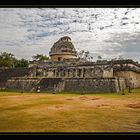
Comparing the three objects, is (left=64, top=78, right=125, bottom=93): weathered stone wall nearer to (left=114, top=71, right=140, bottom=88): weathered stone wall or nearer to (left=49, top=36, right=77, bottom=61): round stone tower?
(left=114, top=71, right=140, bottom=88): weathered stone wall

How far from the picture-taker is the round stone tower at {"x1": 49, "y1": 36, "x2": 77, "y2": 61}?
1029 inches

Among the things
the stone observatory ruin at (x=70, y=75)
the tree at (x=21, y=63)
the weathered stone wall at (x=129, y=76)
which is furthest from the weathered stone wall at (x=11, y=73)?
the weathered stone wall at (x=129, y=76)

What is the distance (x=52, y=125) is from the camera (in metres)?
6.83

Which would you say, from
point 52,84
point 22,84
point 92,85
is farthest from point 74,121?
point 22,84

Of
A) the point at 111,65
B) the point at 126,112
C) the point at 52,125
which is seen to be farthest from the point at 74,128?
the point at 111,65

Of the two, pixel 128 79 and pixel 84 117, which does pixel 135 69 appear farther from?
pixel 84 117

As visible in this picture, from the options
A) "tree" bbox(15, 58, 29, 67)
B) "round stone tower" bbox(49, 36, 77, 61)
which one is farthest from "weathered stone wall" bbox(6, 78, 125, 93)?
"tree" bbox(15, 58, 29, 67)

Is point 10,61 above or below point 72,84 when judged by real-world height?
above

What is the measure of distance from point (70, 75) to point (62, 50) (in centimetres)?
501

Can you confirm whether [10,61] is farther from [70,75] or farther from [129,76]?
[129,76]

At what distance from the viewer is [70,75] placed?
21781mm

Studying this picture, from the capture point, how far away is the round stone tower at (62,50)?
85.7 feet
